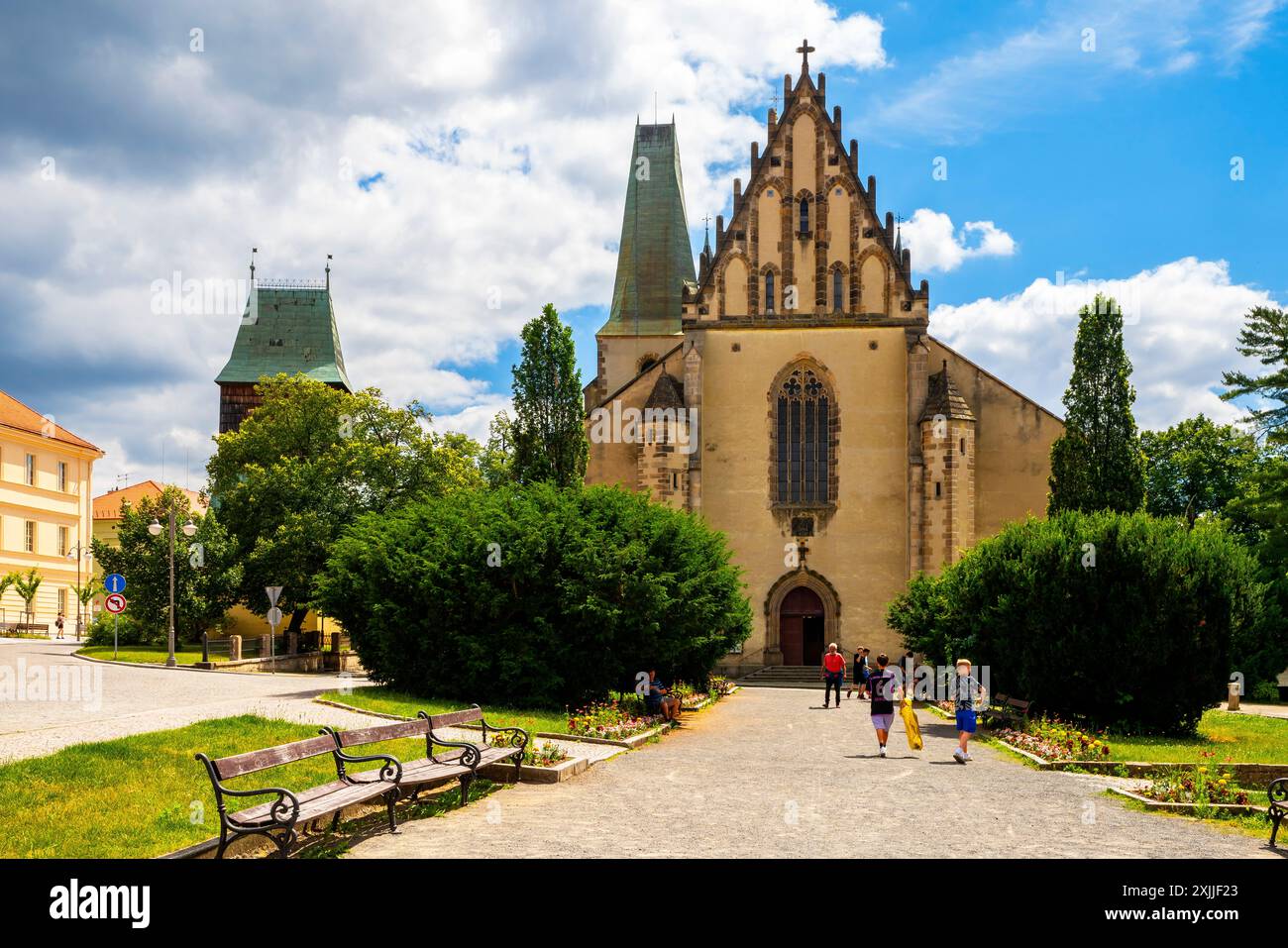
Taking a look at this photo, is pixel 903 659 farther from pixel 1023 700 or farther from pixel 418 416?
pixel 418 416

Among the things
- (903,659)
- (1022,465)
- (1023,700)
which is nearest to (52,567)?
(903,659)

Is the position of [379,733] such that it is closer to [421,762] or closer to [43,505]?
[421,762]

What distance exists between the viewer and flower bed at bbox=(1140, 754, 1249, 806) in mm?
11898

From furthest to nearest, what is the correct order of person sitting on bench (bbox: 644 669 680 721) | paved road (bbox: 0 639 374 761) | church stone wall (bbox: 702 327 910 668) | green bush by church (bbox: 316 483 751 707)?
church stone wall (bbox: 702 327 910 668) → person sitting on bench (bbox: 644 669 680 721) → green bush by church (bbox: 316 483 751 707) → paved road (bbox: 0 639 374 761)

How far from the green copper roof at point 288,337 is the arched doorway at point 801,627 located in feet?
153

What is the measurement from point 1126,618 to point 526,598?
420 inches

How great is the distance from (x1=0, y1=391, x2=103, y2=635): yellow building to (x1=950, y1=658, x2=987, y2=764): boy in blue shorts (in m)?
48.3

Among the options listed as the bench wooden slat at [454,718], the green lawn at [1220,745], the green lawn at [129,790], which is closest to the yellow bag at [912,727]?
the green lawn at [1220,745]

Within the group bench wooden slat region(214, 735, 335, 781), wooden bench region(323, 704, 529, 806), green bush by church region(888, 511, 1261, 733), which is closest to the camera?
bench wooden slat region(214, 735, 335, 781)

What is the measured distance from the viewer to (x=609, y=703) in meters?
20.8

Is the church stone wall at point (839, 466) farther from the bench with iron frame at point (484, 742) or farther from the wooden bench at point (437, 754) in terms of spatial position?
the wooden bench at point (437, 754)

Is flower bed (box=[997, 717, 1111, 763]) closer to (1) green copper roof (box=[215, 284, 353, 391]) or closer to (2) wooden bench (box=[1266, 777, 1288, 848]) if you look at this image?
(2) wooden bench (box=[1266, 777, 1288, 848])

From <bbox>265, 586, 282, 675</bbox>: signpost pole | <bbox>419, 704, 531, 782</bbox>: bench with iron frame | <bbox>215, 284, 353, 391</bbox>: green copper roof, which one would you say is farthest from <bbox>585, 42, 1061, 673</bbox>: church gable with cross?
<bbox>215, 284, 353, 391</bbox>: green copper roof
